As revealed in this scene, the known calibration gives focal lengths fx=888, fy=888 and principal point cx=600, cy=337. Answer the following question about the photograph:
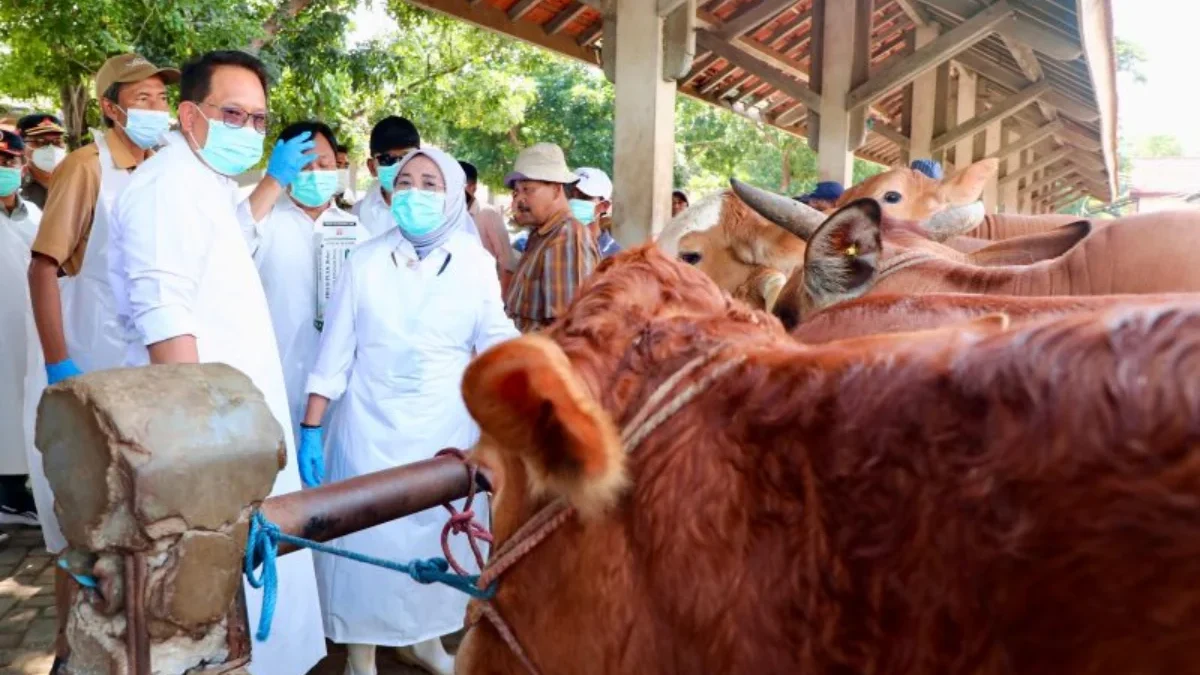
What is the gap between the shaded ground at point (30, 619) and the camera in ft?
12.8

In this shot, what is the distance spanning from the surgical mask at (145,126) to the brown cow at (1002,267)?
9.98 feet

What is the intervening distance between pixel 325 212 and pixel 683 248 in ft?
6.43

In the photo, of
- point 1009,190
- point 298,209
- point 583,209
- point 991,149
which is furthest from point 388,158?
point 1009,190

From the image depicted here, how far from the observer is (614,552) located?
0.91 meters

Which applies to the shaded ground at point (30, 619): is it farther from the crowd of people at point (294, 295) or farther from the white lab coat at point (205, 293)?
the white lab coat at point (205, 293)

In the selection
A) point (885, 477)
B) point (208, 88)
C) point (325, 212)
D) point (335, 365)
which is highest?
point (208, 88)

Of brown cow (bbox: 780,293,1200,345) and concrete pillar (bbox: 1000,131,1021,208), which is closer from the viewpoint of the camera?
brown cow (bbox: 780,293,1200,345)

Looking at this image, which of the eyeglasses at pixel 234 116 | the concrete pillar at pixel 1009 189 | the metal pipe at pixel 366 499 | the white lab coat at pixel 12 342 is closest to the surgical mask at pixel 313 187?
the eyeglasses at pixel 234 116

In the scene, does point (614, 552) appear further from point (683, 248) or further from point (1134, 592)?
point (683, 248)

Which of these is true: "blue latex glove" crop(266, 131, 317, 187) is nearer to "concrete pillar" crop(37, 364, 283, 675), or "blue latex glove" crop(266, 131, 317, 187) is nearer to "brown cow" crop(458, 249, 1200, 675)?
"concrete pillar" crop(37, 364, 283, 675)

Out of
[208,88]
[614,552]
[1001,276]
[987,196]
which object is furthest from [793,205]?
[987,196]

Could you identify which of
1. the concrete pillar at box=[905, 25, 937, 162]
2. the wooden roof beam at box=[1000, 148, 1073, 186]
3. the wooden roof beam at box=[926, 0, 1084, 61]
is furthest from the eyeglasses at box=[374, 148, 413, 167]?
the wooden roof beam at box=[1000, 148, 1073, 186]

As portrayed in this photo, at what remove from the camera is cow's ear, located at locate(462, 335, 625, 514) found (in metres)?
0.86

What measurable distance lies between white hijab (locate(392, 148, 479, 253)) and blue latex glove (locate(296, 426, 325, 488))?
2.74ft
